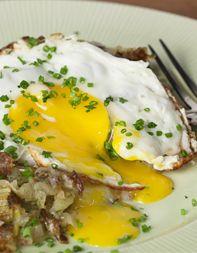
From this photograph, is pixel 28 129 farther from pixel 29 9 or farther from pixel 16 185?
pixel 29 9

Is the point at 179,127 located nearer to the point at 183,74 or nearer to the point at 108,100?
the point at 108,100

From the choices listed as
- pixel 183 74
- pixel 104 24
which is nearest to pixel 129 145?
pixel 183 74

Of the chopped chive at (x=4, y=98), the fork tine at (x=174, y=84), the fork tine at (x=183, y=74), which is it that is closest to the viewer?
the chopped chive at (x=4, y=98)

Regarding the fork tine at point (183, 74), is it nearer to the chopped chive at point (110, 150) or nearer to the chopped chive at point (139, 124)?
the chopped chive at point (139, 124)

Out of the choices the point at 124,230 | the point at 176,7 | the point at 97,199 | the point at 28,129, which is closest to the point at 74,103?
the point at 28,129

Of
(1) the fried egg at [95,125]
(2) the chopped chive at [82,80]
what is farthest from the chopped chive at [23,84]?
(2) the chopped chive at [82,80]

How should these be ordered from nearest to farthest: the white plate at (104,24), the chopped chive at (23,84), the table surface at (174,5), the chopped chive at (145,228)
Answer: the chopped chive at (145,228) → the chopped chive at (23,84) → the white plate at (104,24) → the table surface at (174,5)

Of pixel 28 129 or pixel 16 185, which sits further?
pixel 28 129
